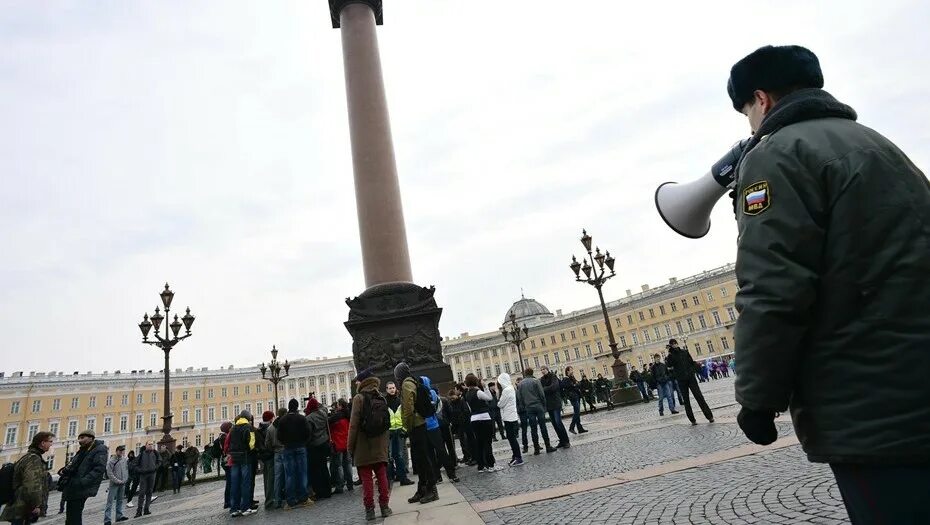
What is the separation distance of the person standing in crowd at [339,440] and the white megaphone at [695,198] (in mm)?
8687

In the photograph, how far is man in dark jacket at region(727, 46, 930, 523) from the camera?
1.46 m

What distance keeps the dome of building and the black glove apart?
10370cm

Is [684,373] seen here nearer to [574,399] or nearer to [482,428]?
[574,399]

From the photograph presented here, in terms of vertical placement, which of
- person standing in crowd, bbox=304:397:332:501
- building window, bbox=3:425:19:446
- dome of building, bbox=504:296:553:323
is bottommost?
person standing in crowd, bbox=304:397:332:501

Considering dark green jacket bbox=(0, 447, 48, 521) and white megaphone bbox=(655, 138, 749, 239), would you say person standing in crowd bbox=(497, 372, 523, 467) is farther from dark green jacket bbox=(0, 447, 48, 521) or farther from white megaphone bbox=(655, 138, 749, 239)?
white megaphone bbox=(655, 138, 749, 239)

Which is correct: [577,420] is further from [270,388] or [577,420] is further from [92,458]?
[270,388]

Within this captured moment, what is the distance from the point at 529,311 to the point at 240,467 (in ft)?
339

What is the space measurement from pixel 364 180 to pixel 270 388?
86.6m

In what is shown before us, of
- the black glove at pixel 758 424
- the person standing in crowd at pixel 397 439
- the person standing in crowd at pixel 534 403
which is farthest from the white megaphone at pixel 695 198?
the person standing in crowd at pixel 534 403

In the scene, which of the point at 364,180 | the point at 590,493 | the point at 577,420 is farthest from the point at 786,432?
the point at 364,180

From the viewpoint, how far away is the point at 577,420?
45.1 feet

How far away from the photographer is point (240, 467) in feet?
30.7

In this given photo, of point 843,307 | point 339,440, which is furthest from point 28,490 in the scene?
point 843,307

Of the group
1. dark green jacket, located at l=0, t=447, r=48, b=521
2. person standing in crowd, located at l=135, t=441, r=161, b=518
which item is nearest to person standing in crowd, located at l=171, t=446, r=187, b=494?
person standing in crowd, located at l=135, t=441, r=161, b=518
